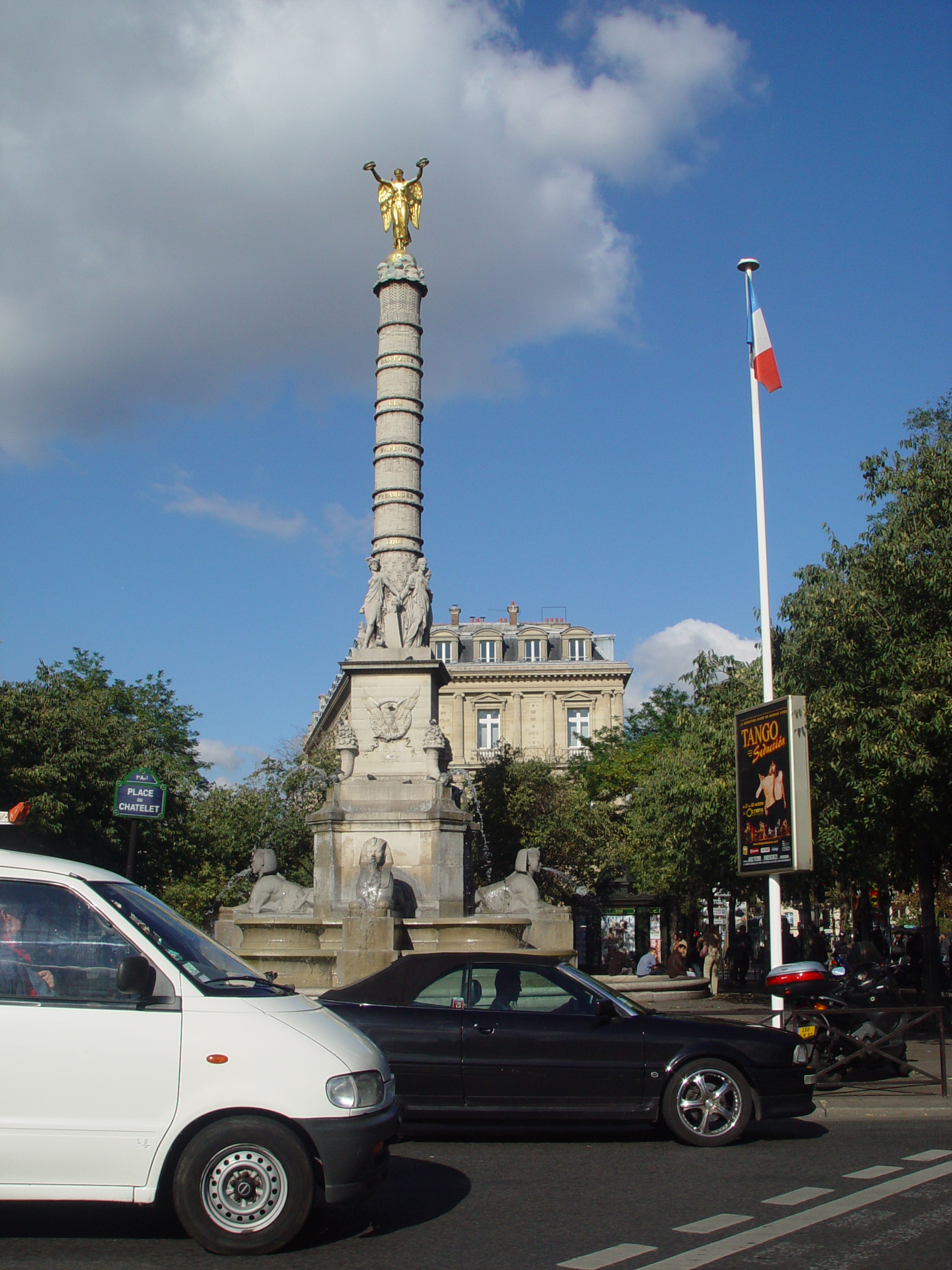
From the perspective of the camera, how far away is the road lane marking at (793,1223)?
5785 mm

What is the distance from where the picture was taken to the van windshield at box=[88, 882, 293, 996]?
6.17 meters

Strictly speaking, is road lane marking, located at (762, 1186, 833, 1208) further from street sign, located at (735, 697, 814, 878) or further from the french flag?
the french flag

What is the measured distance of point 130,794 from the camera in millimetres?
17438

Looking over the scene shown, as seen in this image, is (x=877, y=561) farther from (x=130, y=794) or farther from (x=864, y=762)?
(x=130, y=794)

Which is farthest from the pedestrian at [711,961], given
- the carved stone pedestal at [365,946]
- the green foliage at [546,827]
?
the carved stone pedestal at [365,946]

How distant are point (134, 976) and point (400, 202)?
80.2ft

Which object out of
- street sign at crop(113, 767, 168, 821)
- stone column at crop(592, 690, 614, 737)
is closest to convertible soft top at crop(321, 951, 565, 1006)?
street sign at crop(113, 767, 168, 821)

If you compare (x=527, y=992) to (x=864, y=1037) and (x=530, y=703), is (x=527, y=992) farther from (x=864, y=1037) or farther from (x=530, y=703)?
(x=530, y=703)

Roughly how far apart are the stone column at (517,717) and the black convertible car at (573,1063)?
59343mm

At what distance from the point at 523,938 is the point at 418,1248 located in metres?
13.7

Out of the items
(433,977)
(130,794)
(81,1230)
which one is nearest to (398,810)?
(130,794)

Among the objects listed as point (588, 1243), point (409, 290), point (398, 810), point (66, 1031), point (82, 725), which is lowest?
point (588, 1243)

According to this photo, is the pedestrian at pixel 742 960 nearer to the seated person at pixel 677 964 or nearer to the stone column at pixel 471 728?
the seated person at pixel 677 964

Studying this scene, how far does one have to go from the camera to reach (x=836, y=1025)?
12562 millimetres
